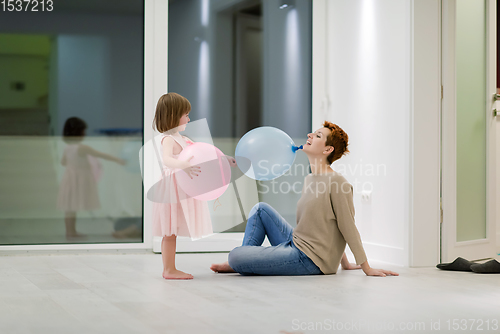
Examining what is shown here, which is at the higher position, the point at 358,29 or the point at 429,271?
the point at 358,29

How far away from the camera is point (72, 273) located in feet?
8.17

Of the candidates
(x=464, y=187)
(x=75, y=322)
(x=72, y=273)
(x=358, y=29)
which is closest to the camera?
(x=75, y=322)

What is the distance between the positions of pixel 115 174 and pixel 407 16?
6.65 feet

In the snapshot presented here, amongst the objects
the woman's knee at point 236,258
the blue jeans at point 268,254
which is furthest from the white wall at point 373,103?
the woman's knee at point 236,258

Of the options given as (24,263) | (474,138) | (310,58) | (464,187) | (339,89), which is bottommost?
(24,263)

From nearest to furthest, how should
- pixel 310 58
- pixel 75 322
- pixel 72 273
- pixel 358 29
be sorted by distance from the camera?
pixel 75 322
pixel 72 273
pixel 358 29
pixel 310 58

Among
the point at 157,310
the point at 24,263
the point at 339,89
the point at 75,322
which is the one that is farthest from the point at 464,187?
the point at 24,263

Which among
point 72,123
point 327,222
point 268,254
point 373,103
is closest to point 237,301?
point 268,254

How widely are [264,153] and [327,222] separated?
432 mm

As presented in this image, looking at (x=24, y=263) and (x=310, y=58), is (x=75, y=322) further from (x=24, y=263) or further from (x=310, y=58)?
(x=310, y=58)

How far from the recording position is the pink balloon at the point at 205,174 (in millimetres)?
2250

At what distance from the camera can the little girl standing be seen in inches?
91.4

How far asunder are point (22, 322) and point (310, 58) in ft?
8.82

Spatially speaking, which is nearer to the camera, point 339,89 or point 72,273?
point 72,273
